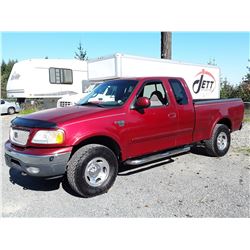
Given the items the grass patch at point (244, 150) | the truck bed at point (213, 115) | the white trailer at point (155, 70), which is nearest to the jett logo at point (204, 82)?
the white trailer at point (155, 70)

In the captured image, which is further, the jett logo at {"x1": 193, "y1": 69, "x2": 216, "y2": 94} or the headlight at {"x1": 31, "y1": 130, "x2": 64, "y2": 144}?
the jett logo at {"x1": 193, "y1": 69, "x2": 216, "y2": 94}

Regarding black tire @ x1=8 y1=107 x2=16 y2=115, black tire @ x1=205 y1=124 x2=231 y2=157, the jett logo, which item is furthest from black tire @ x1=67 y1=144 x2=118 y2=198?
black tire @ x1=8 y1=107 x2=16 y2=115

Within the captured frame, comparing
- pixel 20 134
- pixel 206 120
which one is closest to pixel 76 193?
pixel 20 134

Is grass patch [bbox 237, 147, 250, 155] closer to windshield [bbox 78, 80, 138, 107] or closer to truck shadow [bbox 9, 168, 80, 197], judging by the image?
windshield [bbox 78, 80, 138, 107]

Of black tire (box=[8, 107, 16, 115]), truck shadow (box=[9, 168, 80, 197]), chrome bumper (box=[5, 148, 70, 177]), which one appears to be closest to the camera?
chrome bumper (box=[5, 148, 70, 177])

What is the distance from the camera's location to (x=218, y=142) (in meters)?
6.61

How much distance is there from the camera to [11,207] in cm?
401

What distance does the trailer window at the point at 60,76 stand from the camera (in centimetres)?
1900

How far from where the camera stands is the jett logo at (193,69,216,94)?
1489 cm

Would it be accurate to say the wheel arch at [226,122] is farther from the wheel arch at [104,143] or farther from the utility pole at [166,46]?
the utility pole at [166,46]

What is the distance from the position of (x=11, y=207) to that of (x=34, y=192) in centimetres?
59

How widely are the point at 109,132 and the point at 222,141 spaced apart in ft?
11.4

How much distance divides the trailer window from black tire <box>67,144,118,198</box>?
15679 millimetres

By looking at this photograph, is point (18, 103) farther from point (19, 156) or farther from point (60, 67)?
point (19, 156)
